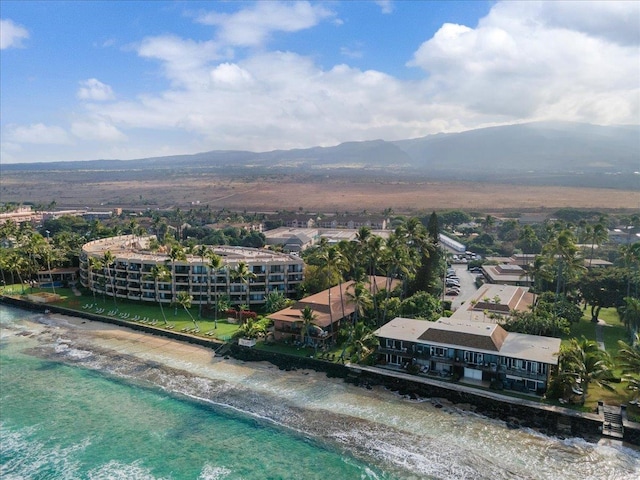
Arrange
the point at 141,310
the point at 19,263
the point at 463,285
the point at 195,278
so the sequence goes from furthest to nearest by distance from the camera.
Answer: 1. the point at 463,285
2. the point at 19,263
3. the point at 195,278
4. the point at 141,310

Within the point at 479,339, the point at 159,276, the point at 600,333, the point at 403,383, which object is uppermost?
the point at 159,276

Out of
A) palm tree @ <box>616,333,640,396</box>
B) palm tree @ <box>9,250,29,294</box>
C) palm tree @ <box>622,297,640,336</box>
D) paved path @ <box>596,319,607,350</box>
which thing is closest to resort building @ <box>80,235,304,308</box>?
palm tree @ <box>9,250,29,294</box>

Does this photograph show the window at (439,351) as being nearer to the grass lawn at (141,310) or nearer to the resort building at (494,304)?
the resort building at (494,304)

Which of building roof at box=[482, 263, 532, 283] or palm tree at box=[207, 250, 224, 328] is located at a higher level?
palm tree at box=[207, 250, 224, 328]

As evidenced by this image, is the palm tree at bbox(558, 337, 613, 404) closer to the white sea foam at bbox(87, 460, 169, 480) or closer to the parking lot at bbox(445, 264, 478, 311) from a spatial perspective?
the parking lot at bbox(445, 264, 478, 311)

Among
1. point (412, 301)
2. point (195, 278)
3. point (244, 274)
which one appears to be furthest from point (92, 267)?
point (412, 301)

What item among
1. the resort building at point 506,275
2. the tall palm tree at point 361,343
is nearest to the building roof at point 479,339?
the tall palm tree at point 361,343

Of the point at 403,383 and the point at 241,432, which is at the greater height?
the point at 403,383

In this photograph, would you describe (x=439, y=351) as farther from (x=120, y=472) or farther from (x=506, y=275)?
(x=506, y=275)

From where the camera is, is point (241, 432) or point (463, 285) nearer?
point (241, 432)
